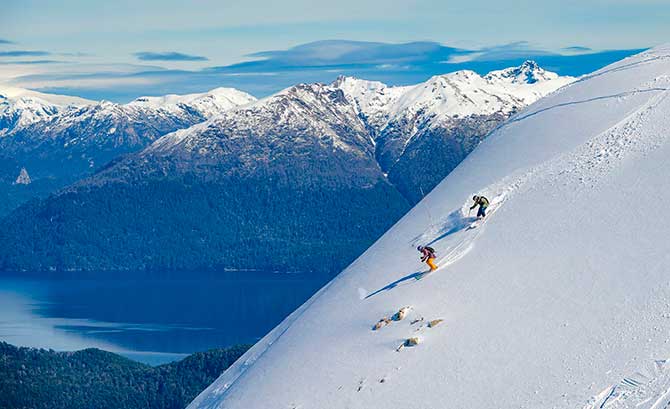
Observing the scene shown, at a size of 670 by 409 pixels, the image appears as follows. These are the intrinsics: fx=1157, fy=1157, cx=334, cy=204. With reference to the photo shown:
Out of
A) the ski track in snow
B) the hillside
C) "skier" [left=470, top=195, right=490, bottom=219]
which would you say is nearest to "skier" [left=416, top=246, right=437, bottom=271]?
the ski track in snow

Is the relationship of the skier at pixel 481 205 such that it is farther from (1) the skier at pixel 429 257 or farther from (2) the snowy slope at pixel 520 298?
(1) the skier at pixel 429 257

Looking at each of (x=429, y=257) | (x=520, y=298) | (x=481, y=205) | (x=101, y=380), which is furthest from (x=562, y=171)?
(x=101, y=380)

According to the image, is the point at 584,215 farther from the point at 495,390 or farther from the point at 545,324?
the point at 495,390

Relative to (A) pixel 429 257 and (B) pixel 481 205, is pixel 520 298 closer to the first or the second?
(A) pixel 429 257

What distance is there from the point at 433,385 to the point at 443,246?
6.55m

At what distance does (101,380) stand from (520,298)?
121952 millimetres

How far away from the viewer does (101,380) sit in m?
141

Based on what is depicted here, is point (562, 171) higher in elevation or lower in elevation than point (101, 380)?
higher

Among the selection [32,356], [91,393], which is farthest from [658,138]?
[32,356]

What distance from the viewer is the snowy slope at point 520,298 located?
22.5m

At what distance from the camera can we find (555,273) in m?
25.5

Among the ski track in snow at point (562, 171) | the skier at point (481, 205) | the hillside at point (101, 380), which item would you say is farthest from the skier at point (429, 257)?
the hillside at point (101, 380)

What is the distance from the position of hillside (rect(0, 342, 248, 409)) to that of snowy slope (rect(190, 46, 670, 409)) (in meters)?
94.7

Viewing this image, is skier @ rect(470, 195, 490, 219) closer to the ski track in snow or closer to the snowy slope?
the ski track in snow
